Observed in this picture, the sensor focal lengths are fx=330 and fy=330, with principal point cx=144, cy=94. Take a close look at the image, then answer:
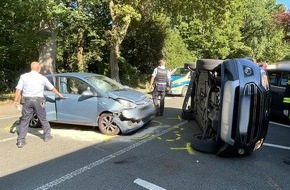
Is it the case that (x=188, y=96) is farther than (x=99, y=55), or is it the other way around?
(x=99, y=55)

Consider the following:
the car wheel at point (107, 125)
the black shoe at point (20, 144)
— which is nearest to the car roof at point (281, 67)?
the car wheel at point (107, 125)

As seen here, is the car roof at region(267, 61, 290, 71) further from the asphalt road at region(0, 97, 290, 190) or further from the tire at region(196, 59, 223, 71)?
the tire at region(196, 59, 223, 71)

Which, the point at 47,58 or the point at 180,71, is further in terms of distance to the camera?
the point at 180,71

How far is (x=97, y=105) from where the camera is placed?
24.9ft

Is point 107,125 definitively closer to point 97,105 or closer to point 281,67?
point 97,105

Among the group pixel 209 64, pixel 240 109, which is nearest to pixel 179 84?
pixel 209 64

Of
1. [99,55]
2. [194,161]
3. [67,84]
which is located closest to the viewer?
[194,161]

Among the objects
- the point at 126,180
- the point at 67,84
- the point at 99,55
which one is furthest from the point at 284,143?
the point at 99,55

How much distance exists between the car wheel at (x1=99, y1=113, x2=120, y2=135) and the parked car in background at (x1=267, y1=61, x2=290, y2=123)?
4.69 metres

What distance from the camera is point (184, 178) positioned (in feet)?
16.0

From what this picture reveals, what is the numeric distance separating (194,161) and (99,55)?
52.9 ft

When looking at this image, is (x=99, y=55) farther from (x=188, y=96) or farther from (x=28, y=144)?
(x=28, y=144)

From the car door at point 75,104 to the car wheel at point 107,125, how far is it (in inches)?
7.5

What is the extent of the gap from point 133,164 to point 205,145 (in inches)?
56.0
